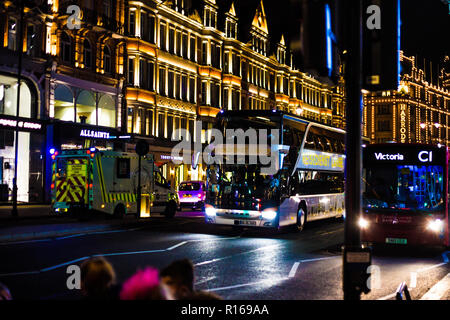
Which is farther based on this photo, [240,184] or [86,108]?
[86,108]

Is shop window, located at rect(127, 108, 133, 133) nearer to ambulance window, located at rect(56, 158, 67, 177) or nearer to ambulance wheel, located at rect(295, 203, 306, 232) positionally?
ambulance window, located at rect(56, 158, 67, 177)

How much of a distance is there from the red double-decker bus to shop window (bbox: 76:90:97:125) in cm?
2548

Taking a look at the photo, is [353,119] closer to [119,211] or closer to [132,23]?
[119,211]

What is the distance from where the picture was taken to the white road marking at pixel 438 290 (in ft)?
29.5

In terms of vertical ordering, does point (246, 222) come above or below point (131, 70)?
below

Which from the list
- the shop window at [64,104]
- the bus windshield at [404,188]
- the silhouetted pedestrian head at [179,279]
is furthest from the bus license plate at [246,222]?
the shop window at [64,104]

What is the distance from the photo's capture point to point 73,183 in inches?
928

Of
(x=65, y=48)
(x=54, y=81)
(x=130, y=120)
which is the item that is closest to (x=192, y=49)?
(x=130, y=120)

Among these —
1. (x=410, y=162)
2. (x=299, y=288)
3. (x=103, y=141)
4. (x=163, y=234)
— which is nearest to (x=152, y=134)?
(x=103, y=141)

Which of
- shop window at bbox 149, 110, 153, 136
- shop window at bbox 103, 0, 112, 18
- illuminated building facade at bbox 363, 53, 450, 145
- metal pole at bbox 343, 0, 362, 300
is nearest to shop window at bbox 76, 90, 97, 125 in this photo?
shop window at bbox 103, 0, 112, 18

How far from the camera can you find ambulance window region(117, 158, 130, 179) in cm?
2448

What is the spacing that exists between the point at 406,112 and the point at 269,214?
3574 inches

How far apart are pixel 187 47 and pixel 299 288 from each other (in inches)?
1681

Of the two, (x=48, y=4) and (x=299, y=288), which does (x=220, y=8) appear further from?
(x=299, y=288)
